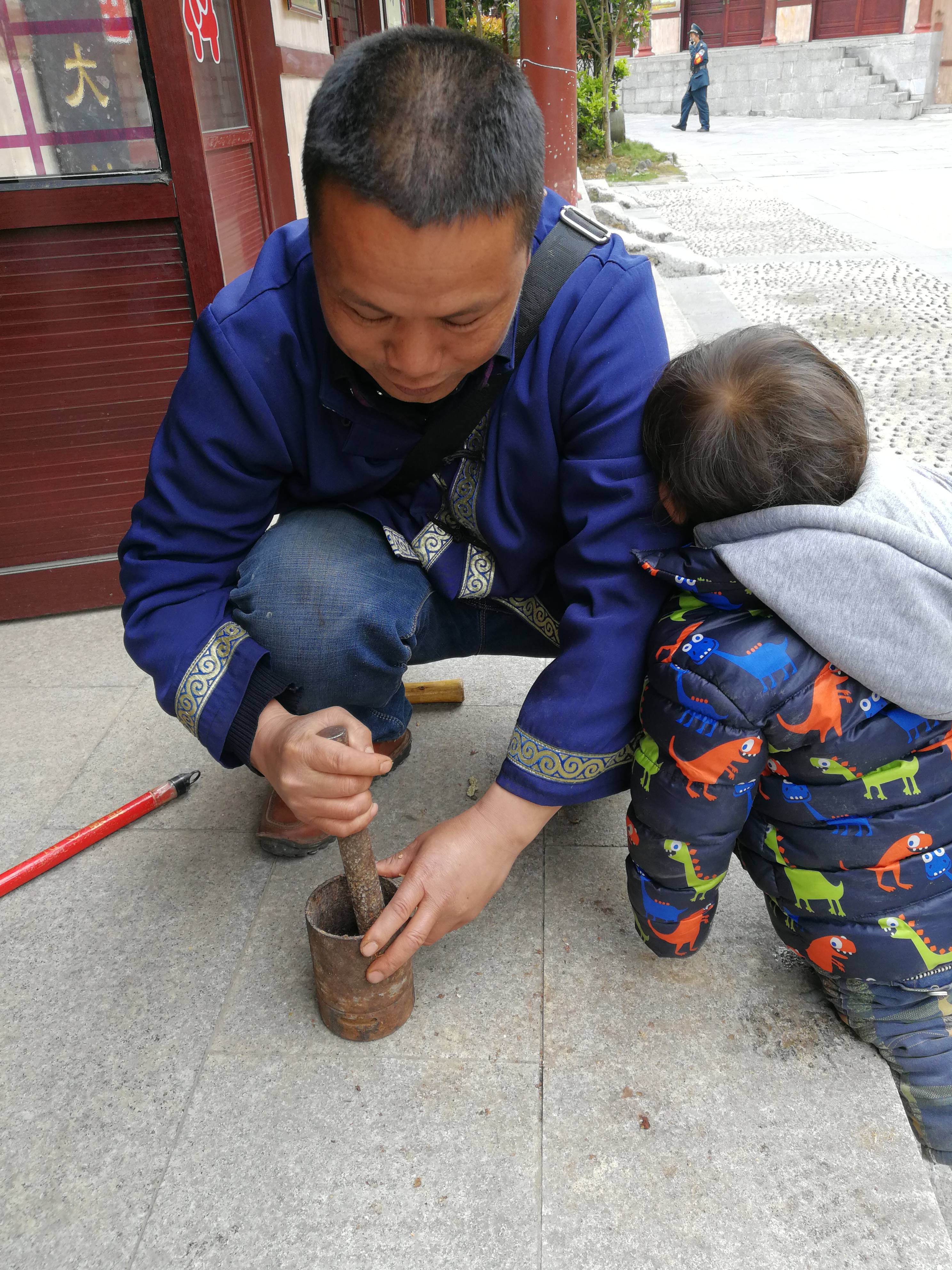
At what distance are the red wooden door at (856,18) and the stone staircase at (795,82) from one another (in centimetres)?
43

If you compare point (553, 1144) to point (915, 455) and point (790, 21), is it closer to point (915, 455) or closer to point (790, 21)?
point (915, 455)

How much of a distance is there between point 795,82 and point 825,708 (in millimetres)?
26460

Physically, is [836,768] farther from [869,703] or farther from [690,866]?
[690,866]

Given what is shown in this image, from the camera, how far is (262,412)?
63.9 inches

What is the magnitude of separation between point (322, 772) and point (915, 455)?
3.49m

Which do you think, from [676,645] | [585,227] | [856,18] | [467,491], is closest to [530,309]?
[585,227]

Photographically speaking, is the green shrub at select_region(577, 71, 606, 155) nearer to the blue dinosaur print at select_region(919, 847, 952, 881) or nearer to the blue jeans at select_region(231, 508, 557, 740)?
the blue jeans at select_region(231, 508, 557, 740)

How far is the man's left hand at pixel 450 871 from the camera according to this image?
1479 mm

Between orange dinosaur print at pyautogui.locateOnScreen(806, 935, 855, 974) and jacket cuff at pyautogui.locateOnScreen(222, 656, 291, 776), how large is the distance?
3.02ft

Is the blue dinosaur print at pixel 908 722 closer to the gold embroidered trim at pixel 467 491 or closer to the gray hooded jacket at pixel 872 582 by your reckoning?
the gray hooded jacket at pixel 872 582

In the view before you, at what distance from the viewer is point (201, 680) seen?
5.29 ft

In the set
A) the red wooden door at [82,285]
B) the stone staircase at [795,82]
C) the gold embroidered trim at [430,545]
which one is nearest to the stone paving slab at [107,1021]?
the gold embroidered trim at [430,545]

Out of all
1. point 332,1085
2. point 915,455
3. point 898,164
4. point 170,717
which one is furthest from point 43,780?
point 898,164

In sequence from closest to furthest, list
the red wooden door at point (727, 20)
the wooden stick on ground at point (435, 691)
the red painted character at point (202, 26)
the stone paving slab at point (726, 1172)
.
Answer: the stone paving slab at point (726, 1172) < the wooden stick on ground at point (435, 691) < the red painted character at point (202, 26) < the red wooden door at point (727, 20)
